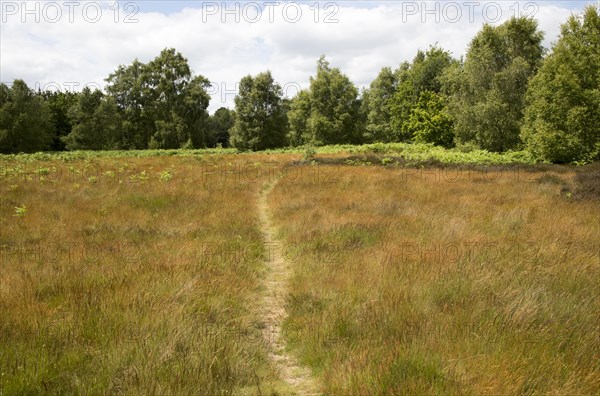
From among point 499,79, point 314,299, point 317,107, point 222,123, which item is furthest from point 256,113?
point 314,299

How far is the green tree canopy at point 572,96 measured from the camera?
22.9m

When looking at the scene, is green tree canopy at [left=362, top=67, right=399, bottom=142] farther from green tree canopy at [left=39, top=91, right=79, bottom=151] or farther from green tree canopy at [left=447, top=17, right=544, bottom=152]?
green tree canopy at [left=39, top=91, right=79, bottom=151]

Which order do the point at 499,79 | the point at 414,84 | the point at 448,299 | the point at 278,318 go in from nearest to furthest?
the point at 448,299 < the point at 278,318 < the point at 499,79 < the point at 414,84

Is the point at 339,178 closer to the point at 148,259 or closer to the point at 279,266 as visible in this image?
the point at 279,266

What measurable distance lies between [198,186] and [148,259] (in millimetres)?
9627

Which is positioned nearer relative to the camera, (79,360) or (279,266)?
(79,360)

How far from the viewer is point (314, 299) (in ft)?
16.7

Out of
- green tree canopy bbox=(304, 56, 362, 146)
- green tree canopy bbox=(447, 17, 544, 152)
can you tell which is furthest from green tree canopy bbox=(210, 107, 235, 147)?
green tree canopy bbox=(447, 17, 544, 152)

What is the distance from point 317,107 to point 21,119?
40653 millimetres

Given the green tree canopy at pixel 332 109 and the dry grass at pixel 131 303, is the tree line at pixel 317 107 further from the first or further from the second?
the dry grass at pixel 131 303

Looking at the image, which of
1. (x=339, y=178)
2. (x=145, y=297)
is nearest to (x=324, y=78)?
(x=339, y=178)

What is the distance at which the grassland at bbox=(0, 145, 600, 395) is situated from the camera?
3.19 meters

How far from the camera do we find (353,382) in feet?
10.1

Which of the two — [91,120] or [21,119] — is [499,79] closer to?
[91,120]
